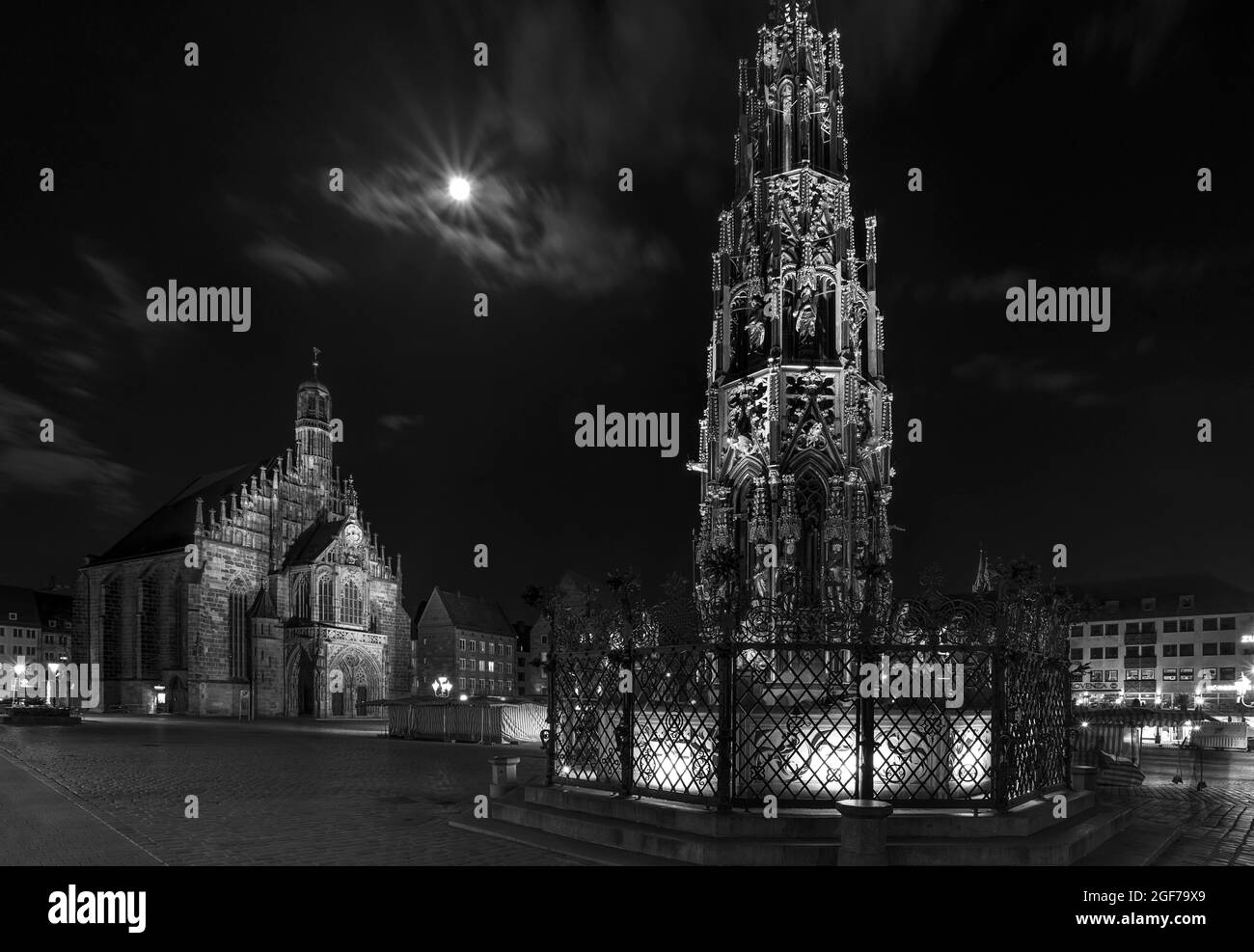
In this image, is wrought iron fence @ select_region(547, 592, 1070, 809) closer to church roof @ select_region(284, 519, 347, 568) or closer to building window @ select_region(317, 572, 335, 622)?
building window @ select_region(317, 572, 335, 622)

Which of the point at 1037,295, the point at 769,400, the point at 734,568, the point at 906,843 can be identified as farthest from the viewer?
the point at 769,400

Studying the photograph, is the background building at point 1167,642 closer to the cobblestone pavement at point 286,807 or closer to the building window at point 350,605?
the building window at point 350,605

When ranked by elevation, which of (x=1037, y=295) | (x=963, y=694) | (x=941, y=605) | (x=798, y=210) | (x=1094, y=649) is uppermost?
(x=798, y=210)

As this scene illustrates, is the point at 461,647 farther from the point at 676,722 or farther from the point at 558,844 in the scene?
the point at 558,844

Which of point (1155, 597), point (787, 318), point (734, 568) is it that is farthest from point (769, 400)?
point (1155, 597)

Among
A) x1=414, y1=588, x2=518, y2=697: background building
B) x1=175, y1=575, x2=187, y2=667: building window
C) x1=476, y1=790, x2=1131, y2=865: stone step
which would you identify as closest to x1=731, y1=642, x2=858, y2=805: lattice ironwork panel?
x1=476, y1=790, x2=1131, y2=865: stone step

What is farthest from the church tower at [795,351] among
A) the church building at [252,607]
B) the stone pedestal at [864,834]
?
the church building at [252,607]

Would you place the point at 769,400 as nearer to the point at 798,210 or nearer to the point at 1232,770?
the point at 798,210

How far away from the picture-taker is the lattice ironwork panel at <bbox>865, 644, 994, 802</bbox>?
12.4 meters

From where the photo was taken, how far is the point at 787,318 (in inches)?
941

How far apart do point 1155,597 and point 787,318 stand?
8063cm

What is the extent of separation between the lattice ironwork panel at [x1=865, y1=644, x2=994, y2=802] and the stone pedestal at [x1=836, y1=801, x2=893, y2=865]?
1974 mm

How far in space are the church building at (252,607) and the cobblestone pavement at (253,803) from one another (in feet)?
121
